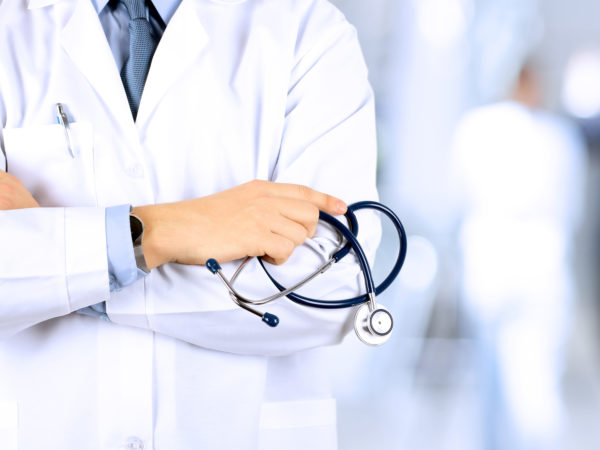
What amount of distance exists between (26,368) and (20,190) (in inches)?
10.0

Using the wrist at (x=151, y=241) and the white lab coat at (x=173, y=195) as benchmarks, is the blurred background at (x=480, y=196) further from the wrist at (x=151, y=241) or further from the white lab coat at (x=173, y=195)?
the wrist at (x=151, y=241)

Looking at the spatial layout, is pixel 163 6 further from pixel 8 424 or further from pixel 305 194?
pixel 8 424

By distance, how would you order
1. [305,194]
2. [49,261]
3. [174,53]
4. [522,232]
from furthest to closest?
1. [522,232]
2. [174,53]
3. [305,194]
4. [49,261]

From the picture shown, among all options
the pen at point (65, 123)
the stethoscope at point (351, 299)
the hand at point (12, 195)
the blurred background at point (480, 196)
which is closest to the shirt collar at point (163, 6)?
the pen at point (65, 123)

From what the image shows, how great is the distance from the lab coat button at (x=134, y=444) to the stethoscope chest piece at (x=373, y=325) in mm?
339

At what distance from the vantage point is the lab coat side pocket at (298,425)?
37.8 inches

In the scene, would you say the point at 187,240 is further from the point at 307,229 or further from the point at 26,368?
the point at 26,368

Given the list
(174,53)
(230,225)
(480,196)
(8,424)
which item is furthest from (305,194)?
(480,196)

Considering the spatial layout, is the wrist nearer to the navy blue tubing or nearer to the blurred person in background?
the navy blue tubing

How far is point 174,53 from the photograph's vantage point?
0.94 metres

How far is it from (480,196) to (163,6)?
1.67 m

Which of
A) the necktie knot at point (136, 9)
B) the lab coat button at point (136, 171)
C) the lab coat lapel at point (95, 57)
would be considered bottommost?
the lab coat button at point (136, 171)

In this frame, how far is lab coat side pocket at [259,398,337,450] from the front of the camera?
961 millimetres

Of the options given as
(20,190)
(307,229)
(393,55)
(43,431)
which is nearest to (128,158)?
(20,190)
